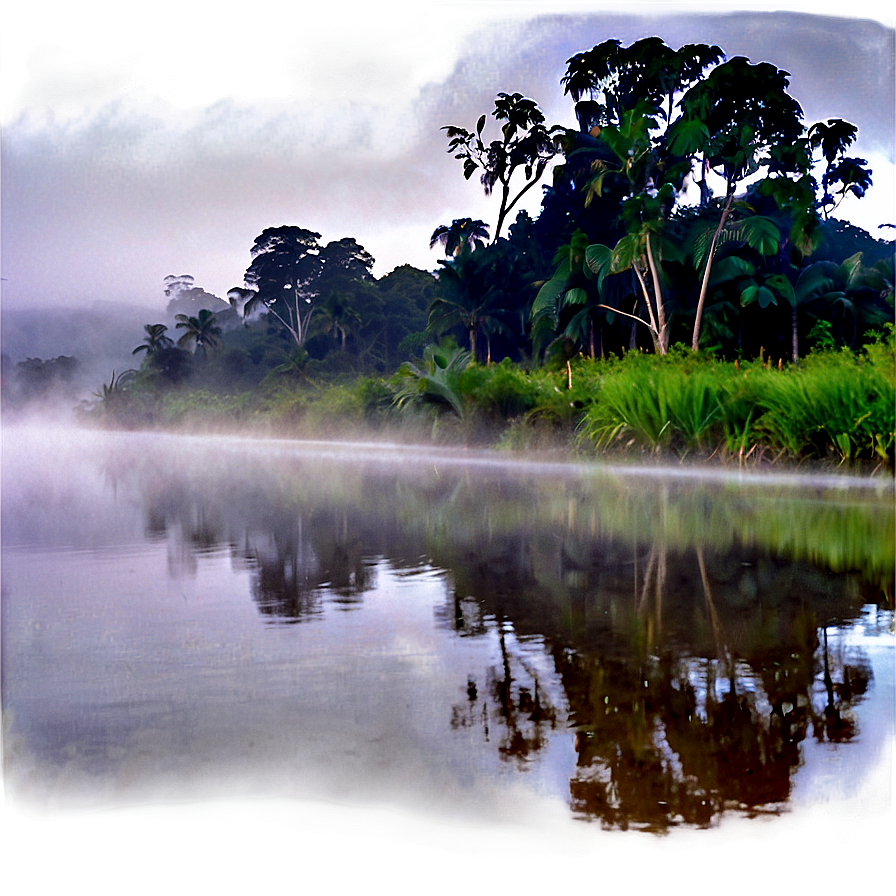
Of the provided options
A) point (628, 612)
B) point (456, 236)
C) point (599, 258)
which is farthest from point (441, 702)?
point (456, 236)

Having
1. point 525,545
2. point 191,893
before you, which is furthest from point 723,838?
point 525,545

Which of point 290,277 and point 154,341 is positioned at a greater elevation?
point 290,277

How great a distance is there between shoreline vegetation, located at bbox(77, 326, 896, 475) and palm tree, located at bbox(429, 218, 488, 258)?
9.52 meters

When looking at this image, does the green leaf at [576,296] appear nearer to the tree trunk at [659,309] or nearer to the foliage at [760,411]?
the tree trunk at [659,309]

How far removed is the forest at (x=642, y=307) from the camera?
15.5 m

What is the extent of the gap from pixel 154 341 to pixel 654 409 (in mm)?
44203

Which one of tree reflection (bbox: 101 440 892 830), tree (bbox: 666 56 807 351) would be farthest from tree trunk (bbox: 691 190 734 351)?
tree reflection (bbox: 101 440 892 830)

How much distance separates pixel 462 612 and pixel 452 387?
633 inches

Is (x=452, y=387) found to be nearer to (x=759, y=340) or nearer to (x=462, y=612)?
(x=759, y=340)

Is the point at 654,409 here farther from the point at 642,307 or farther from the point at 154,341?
the point at 154,341

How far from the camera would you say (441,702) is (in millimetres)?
3883

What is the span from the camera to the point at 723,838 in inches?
111

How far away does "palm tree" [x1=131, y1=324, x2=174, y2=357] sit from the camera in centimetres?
5524

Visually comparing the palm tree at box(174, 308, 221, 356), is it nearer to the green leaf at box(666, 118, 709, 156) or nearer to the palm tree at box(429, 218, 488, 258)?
the palm tree at box(429, 218, 488, 258)
